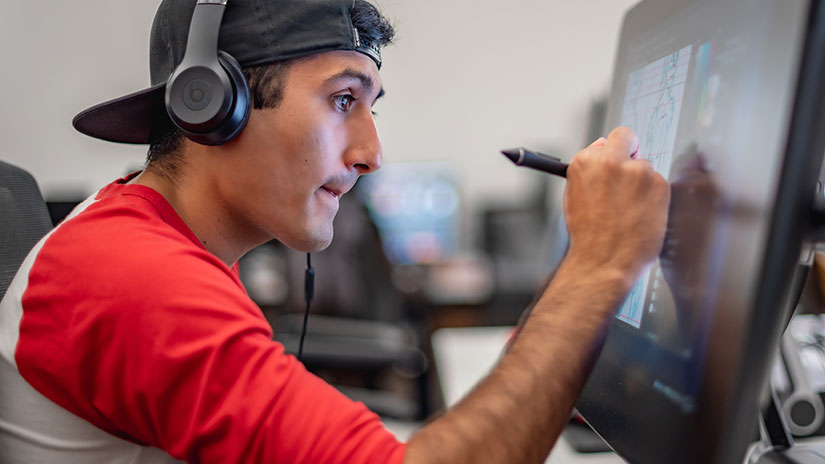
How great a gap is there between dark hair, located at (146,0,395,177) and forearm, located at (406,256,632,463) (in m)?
0.39

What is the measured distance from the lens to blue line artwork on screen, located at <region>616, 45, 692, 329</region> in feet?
1.90

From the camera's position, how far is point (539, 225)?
325cm

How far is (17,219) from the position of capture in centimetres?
74

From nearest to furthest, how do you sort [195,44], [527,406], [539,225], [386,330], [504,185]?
[527,406] → [195,44] → [386,330] → [539,225] → [504,185]

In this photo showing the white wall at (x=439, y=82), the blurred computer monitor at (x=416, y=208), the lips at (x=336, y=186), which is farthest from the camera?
the blurred computer monitor at (x=416, y=208)

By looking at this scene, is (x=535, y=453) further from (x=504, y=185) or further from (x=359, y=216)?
(x=504, y=185)

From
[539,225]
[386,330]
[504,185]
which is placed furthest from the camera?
[504,185]

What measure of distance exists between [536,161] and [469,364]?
78 cm

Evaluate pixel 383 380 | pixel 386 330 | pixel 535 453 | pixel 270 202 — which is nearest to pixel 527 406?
pixel 535 453

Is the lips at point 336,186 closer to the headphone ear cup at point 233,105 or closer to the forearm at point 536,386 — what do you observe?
the headphone ear cup at point 233,105

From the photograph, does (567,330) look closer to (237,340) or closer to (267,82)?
(237,340)

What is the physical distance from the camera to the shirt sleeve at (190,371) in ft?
1.70

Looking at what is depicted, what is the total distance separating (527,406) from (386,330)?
58.3 inches

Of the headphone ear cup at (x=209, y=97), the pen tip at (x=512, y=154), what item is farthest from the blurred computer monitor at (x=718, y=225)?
the headphone ear cup at (x=209, y=97)
